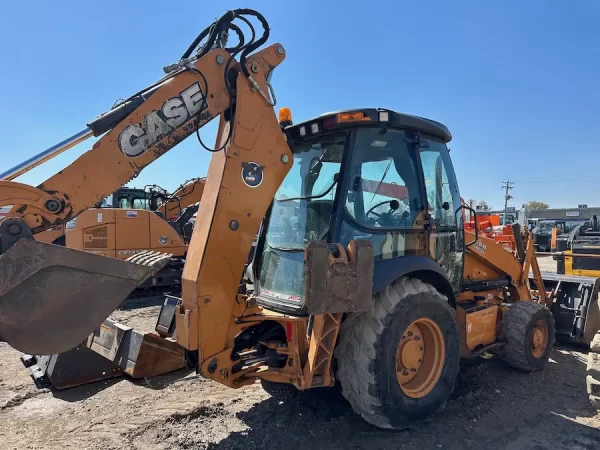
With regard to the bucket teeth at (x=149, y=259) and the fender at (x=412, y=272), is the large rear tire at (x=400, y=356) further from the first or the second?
the bucket teeth at (x=149, y=259)

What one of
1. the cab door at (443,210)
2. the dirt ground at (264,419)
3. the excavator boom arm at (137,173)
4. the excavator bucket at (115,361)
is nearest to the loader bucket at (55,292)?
the excavator boom arm at (137,173)

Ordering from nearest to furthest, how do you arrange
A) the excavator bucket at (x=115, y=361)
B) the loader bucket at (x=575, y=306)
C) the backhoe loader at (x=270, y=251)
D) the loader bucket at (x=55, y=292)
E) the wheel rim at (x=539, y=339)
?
the loader bucket at (x=55, y=292), the backhoe loader at (x=270, y=251), the excavator bucket at (x=115, y=361), the wheel rim at (x=539, y=339), the loader bucket at (x=575, y=306)

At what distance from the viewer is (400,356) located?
3551 millimetres

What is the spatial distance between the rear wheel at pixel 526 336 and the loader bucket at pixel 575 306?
700 mm

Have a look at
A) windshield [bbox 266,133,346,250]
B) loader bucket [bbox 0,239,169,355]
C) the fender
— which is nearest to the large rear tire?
the fender

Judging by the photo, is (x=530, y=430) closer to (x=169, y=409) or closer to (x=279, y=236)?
(x=279, y=236)

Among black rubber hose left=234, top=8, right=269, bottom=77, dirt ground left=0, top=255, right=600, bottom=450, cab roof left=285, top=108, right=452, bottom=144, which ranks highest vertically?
black rubber hose left=234, top=8, right=269, bottom=77

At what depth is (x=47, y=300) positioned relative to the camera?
247cm

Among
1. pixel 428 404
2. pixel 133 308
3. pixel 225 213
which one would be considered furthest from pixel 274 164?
pixel 133 308

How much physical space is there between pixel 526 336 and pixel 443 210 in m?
1.71

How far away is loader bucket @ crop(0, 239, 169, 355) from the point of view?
2.37 m

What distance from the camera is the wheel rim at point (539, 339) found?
494cm

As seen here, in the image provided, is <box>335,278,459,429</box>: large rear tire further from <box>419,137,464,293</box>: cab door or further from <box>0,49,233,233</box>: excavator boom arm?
<box>0,49,233,233</box>: excavator boom arm

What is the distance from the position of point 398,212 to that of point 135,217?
7216mm
